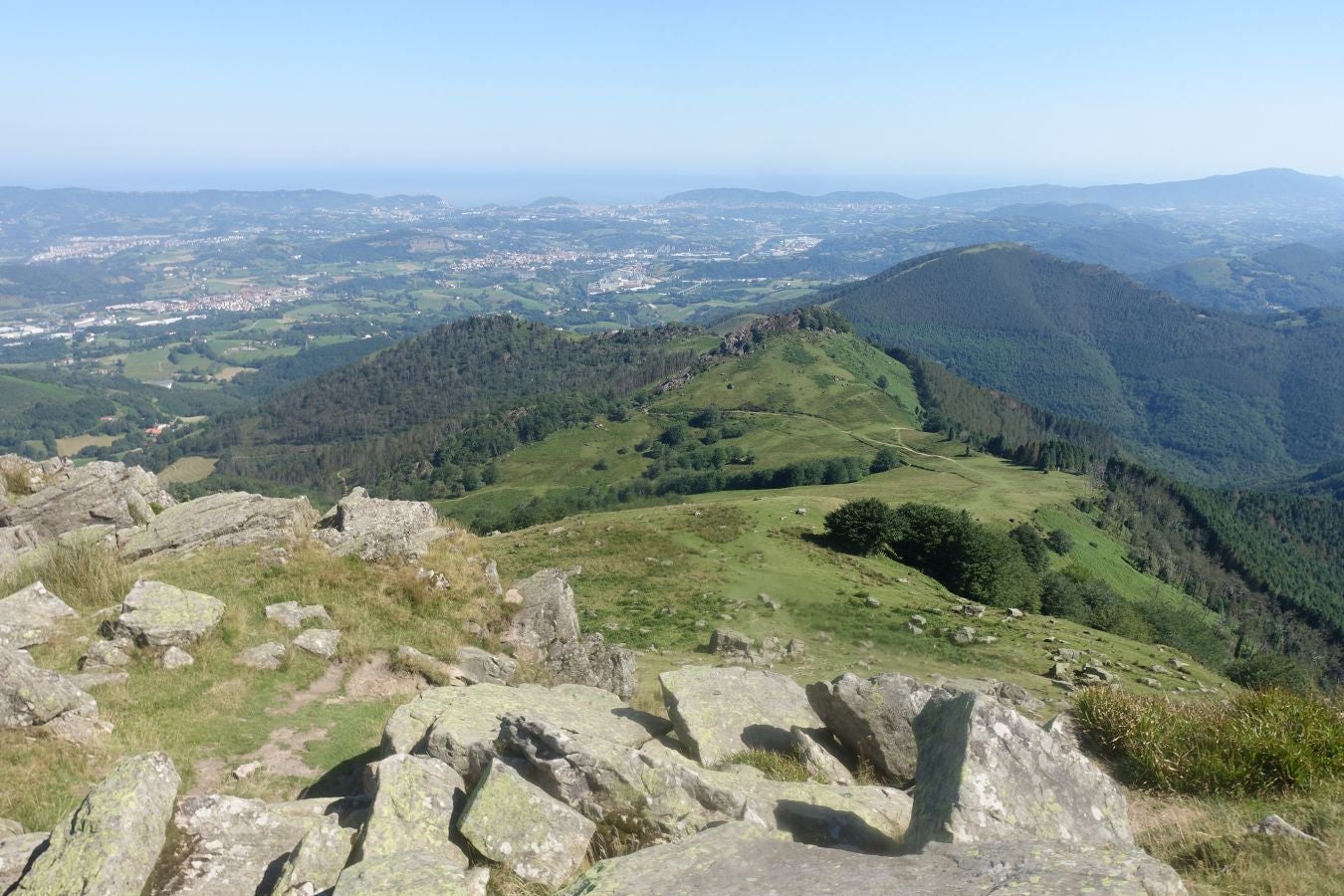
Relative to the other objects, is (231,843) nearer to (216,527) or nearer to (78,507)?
(216,527)

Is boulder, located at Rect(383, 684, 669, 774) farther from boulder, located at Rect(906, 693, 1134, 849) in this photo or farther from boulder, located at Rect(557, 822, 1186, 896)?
boulder, located at Rect(906, 693, 1134, 849)

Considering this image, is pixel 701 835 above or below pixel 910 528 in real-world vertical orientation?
above

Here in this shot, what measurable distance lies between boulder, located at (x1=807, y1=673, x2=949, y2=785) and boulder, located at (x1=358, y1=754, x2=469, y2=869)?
751cm

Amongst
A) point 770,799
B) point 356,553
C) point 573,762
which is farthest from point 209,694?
point 770,799

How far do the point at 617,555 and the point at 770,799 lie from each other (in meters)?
32.3

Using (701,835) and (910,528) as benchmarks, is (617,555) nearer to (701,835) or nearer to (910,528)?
(910,528)

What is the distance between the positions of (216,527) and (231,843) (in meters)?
21.0

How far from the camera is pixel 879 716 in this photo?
13.8 metres

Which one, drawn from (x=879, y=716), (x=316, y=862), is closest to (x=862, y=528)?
(x=879, y=716)

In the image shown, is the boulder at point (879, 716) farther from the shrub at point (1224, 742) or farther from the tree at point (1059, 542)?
the tree at point (1059, 542)

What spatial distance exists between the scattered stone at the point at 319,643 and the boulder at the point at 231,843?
845cm

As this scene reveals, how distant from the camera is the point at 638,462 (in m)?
178

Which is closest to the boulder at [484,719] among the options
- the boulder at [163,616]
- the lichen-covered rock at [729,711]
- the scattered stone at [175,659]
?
the lichen-covered rock at [729,711]

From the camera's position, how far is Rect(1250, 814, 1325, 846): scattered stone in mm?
8570
